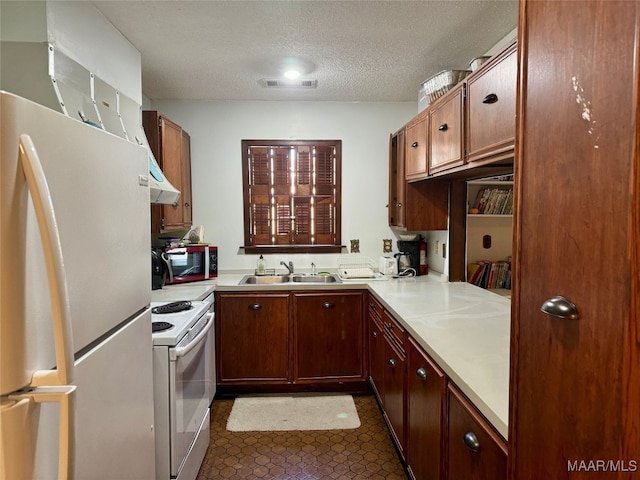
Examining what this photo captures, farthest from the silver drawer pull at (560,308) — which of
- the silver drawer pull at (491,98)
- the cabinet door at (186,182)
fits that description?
the cabinet door at (186,182)

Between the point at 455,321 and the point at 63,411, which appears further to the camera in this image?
the point at 455,321

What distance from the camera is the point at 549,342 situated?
2.54 ft

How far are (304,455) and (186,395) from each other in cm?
87

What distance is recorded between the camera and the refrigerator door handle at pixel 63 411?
0.70 m

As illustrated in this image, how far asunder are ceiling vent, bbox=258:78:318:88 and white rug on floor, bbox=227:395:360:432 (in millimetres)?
2531

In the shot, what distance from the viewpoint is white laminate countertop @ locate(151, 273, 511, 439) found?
120cm

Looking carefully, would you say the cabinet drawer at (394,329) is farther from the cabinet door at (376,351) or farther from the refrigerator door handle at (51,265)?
the refrigerator door handle at (51,265)

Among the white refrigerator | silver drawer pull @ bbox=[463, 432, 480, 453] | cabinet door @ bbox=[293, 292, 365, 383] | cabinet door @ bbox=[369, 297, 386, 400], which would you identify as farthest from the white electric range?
silver drawer pull @ bbox=[463, 432, 480, 453]

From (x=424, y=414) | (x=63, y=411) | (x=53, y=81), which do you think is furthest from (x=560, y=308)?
(x=53, y=81)

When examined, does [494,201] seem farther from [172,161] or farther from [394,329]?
[172,161]

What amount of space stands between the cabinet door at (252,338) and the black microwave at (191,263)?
0.38 metres

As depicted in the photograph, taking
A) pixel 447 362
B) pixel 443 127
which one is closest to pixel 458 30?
pixel 443 127

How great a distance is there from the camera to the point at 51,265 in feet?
2.28

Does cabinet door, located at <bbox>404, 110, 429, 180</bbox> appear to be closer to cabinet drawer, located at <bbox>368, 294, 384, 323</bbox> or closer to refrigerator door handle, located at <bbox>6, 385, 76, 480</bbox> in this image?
cabinet drawer, located at <bbox>368, 294, 384, 323</bbox>
